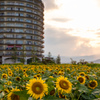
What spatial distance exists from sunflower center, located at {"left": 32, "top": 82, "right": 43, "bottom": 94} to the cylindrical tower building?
154 ft

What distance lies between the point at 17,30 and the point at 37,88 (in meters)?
51.7

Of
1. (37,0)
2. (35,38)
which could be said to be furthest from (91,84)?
(37,0)

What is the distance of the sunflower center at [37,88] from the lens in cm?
111

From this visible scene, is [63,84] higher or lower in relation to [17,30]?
lower

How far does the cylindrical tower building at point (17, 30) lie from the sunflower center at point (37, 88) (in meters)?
46.9

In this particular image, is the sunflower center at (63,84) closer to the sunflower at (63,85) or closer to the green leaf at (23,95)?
the sunflower at (63,85)

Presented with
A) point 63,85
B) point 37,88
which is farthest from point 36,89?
point 63,85

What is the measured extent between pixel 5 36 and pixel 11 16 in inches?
287

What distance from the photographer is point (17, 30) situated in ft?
168

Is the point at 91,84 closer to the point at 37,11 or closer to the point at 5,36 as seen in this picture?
the point at 5,36

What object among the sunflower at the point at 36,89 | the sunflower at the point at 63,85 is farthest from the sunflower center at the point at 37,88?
the sunflower at the point at 63,85

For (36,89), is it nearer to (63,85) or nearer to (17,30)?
(63,85)

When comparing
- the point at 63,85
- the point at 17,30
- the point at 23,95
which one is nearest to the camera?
the point at 23,95

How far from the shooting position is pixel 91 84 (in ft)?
6.72
